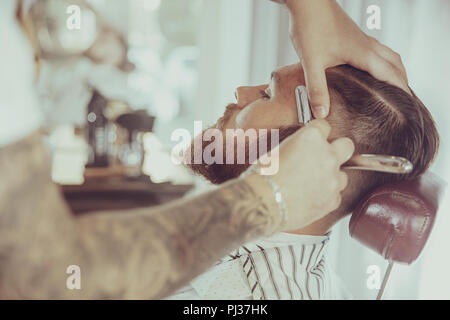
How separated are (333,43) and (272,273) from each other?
0.59 meters

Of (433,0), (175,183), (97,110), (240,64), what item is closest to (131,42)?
(97,110)

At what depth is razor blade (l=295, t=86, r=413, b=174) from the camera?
0.94 metres

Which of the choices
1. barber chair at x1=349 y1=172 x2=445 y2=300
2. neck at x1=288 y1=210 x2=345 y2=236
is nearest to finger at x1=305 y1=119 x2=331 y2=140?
barber chair at x1=349 y1=172 x2=445 y2=300

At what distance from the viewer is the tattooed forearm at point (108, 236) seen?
0.54m

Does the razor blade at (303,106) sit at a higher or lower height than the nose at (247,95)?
lower

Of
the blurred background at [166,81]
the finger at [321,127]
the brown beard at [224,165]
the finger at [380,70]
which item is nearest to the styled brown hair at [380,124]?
the finger at [380,70]

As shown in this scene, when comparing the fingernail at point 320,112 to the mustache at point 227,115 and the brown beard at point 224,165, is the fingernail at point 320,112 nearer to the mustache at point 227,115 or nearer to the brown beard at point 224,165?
the brown beard at point 224,165

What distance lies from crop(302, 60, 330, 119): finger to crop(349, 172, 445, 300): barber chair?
23cm

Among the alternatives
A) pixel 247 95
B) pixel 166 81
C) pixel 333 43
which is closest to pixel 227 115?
pixel 247 95

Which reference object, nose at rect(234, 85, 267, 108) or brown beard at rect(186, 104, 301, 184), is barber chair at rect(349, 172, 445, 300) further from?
nose at rect(234, 85, 267, 108)

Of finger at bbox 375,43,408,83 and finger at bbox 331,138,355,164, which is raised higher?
finger at bbox 375,43,408,83

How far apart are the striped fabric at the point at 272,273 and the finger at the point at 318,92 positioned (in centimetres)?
33
